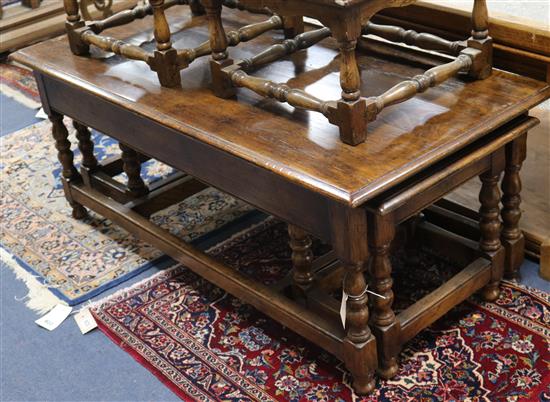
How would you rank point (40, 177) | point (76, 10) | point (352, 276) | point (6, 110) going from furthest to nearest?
point (6, 110) → point (40, 177) → point (76, 10) → point (352, 276)

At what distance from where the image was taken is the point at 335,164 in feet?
7.33

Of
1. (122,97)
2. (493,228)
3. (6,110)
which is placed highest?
(122,97)

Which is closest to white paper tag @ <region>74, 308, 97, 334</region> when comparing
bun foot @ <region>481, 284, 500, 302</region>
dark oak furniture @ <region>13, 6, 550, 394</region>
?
dark oak furniture @ <region>13, 6, 550, 394</region>

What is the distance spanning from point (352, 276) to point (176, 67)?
36.2 inches

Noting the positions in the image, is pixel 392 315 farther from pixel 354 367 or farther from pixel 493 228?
pixel 493 228

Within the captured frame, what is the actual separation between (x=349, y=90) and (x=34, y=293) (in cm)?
151

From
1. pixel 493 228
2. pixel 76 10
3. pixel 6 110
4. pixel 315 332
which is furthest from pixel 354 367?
pixel 6 110

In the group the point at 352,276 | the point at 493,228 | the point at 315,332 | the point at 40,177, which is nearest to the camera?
the point at 352,276

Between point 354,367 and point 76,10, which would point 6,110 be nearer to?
point 76,10

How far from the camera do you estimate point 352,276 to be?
7.59ft

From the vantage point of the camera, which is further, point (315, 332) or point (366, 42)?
point (366, 42)

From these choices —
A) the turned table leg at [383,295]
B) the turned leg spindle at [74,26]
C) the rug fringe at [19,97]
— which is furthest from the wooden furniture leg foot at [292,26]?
the rug fringe at [19,97]

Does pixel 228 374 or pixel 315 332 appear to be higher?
pixel 315 332

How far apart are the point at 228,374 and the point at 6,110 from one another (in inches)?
106
